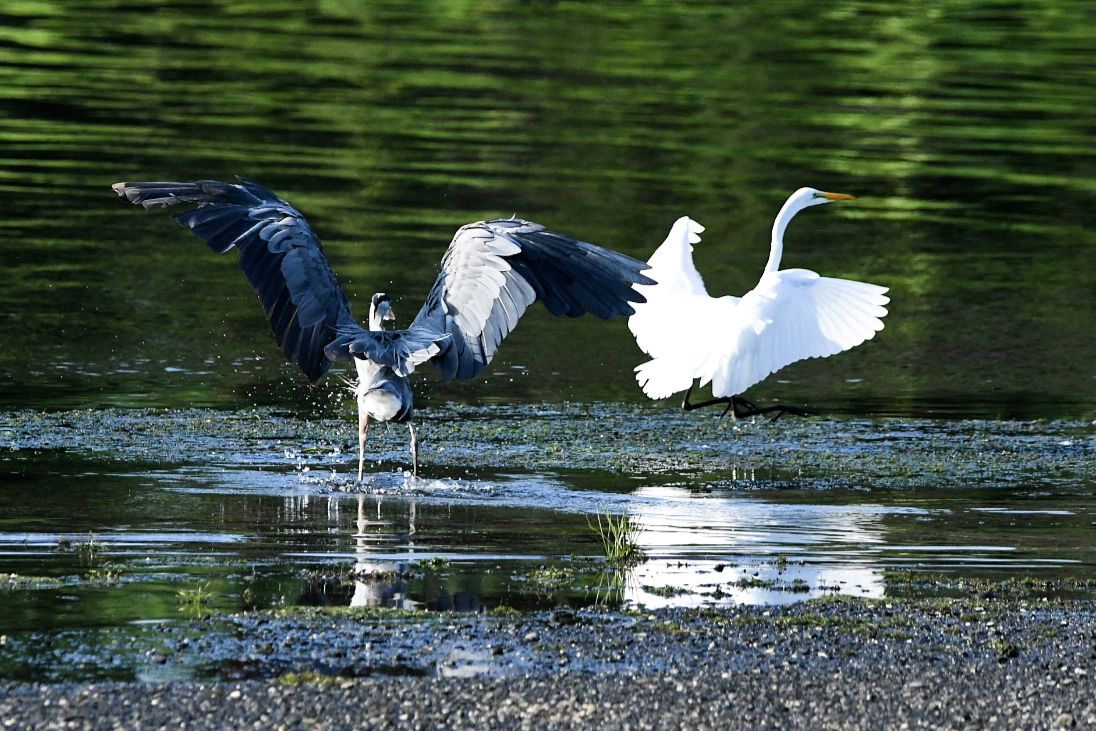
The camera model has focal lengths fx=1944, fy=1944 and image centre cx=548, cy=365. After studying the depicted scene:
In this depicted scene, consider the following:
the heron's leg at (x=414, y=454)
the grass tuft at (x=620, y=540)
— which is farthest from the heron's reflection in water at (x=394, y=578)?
the heron's leg at (x=414, y=454)

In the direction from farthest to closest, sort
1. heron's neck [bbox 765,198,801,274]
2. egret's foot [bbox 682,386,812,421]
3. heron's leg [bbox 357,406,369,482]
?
1. heron's neck [bbox 765,198,801,274]
2. egret's foot [bbox 682,386,812,421]
3. heron's leg [bbox 357,406,369,482]

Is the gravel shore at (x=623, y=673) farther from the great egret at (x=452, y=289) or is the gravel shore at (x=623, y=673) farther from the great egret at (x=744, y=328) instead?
the great egret at (x=744, y=328)

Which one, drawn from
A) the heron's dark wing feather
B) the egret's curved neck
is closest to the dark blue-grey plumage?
the heron's dark wing feather

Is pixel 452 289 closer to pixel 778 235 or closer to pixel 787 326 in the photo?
pixel 787 326

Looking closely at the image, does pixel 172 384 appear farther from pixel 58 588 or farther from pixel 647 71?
pixel 647 71

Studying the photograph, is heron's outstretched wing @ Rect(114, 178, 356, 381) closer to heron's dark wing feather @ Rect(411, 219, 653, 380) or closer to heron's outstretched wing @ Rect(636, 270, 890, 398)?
heron's dark wing feather @ Rect(411, 219, 653, 380)

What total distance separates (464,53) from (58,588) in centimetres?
2334

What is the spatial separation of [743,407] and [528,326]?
8.39ft

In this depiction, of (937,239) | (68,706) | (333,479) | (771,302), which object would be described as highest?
(937,239)

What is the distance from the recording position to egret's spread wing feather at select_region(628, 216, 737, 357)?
503 inches

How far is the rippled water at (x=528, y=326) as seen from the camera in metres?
9.09

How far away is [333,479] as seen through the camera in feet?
35.0

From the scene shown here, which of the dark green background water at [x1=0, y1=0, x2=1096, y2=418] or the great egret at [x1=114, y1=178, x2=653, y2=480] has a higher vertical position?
the dark green background water at [x1=0, y1=0, x2=1096, y2=418]

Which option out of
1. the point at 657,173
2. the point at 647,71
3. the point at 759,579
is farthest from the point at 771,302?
the point at 647,71
